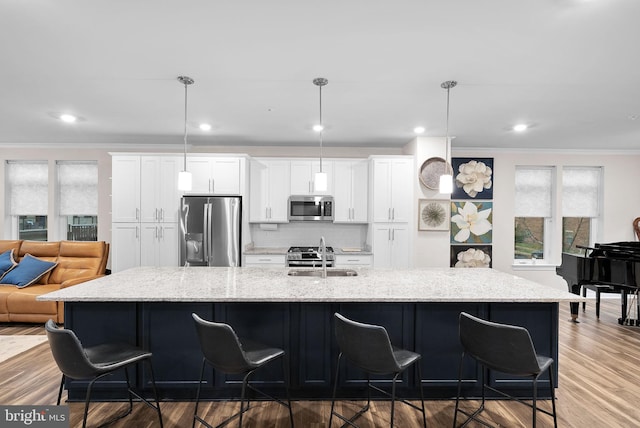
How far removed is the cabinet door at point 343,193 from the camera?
17.5 feet

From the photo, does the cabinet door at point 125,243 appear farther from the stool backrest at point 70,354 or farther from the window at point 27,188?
the stool backrest at point 70,354

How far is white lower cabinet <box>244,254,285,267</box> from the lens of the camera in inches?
196

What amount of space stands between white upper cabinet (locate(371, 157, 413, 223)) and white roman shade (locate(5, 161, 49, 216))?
5.29 m

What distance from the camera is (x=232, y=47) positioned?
2443 millimetres

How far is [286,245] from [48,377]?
134 inches

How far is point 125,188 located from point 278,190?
214 cm

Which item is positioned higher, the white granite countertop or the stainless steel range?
the white granite countertop

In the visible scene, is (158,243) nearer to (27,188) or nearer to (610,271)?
(27,188)

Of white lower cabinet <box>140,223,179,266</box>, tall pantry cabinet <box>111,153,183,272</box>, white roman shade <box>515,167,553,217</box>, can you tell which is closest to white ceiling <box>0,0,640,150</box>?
tall pantry cabinet <box>111,153,183,272</box>

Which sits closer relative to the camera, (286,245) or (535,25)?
(535,25)

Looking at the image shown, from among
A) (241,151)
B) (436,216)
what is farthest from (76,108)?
(436,216)

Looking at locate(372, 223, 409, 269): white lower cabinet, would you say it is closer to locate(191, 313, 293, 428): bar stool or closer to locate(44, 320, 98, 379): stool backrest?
locate(191, 313, 293, 428): bar stool

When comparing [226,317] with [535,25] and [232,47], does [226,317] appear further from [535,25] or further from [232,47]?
[535,25]

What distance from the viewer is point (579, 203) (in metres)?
5.90
